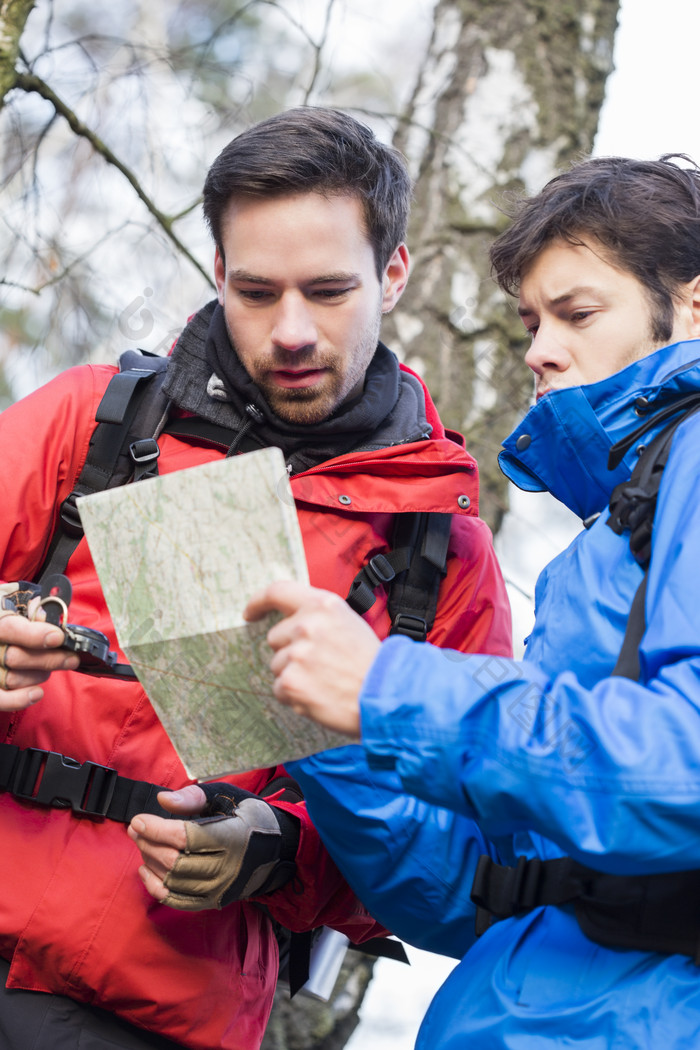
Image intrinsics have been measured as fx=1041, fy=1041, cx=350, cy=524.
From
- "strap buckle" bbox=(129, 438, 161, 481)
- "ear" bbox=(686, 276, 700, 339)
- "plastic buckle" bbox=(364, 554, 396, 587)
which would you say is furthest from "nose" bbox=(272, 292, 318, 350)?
"ear" bbox=(686, 276, 700, 339)

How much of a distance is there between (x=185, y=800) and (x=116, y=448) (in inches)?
31.3

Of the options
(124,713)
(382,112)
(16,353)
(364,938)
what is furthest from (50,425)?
(382,112)

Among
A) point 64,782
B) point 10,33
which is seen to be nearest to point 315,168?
point 10,33

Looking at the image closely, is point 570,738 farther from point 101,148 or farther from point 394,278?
point 101,148

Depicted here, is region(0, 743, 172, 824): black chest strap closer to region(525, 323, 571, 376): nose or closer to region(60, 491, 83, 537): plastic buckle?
region(60, 491, 83, 537): plastic buckle

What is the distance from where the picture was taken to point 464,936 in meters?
2.11

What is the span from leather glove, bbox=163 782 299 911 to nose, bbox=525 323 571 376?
1082mm

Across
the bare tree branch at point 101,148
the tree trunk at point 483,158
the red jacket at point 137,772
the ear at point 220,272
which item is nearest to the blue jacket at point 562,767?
the red jacket at point 137,772

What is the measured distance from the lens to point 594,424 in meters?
1.94

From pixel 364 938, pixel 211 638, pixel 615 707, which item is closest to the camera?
pixel 615 707

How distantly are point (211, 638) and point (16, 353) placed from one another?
8.66 ft

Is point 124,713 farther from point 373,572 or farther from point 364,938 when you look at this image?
point 364,938

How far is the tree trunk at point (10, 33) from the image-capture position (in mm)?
3211

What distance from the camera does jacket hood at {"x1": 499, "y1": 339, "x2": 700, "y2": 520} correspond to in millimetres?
1854
